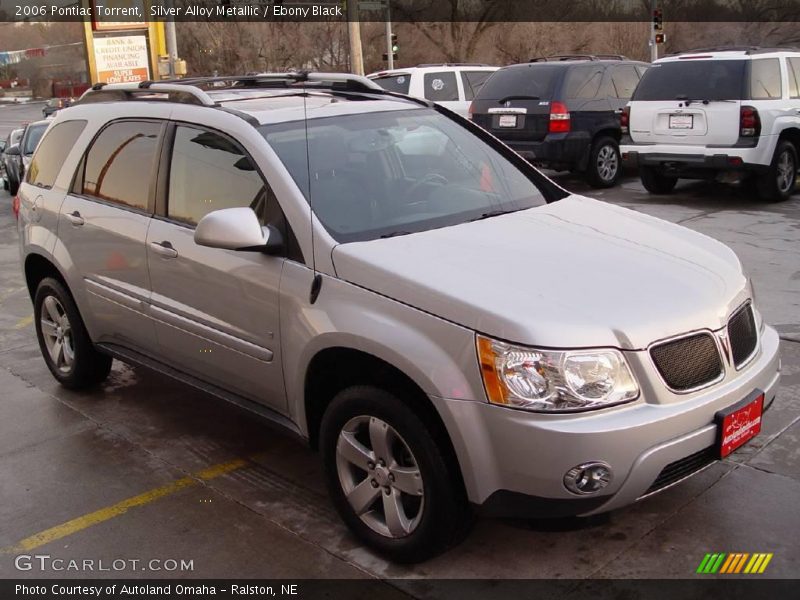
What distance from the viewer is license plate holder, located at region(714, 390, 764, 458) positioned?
3.20 m

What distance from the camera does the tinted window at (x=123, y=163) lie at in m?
4.64

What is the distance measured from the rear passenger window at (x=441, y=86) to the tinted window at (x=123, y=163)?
1040 centimetres

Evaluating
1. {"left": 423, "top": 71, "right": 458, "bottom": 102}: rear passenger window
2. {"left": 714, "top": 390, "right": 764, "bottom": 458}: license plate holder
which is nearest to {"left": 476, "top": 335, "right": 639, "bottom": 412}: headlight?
{"left": 714, "top": 390, "right": 764, "bottom": 458}: license plate holder

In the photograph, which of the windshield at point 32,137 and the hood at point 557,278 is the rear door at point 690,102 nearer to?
the hood at point 557,278

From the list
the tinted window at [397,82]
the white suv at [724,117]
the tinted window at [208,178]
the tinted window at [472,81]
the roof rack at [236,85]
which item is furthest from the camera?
the tinted window at [472,81]

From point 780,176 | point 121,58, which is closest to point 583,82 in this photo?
point 780,176

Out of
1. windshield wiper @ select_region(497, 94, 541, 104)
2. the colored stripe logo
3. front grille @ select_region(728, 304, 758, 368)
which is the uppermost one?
windshield wiper @ select_region(497, 94, 541, 104)

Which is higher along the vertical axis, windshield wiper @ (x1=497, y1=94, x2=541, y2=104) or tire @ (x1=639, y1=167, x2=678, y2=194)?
windshield wiper @ (x1=497, y1=94, x2=541, y2=104)

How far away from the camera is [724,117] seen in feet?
34.2

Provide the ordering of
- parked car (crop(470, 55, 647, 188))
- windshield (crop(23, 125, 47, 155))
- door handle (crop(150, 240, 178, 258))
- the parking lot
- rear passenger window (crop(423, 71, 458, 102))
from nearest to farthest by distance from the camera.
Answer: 1. the parking lot
2. door handle (crop(150, 240, 178, 258))
3. parked car (crop(470, 55, 647, 188))
4. rear passenger window (crop(423, 71, 458, 102))
5. windshield (crop(23, 125, 47, 155))

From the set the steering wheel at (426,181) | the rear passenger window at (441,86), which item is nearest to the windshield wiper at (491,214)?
the steering wheel at (426,181)

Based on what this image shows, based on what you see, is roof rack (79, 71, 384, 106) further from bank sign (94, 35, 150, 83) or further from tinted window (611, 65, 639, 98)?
bank sign (94, 35, 150, 83)

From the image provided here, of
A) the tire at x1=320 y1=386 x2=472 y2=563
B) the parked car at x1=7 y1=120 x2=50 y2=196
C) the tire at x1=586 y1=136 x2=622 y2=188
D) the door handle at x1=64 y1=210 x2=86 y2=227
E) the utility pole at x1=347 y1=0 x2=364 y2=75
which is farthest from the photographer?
the utility pole at x1=347 y1=0 x2=364 y2=75
